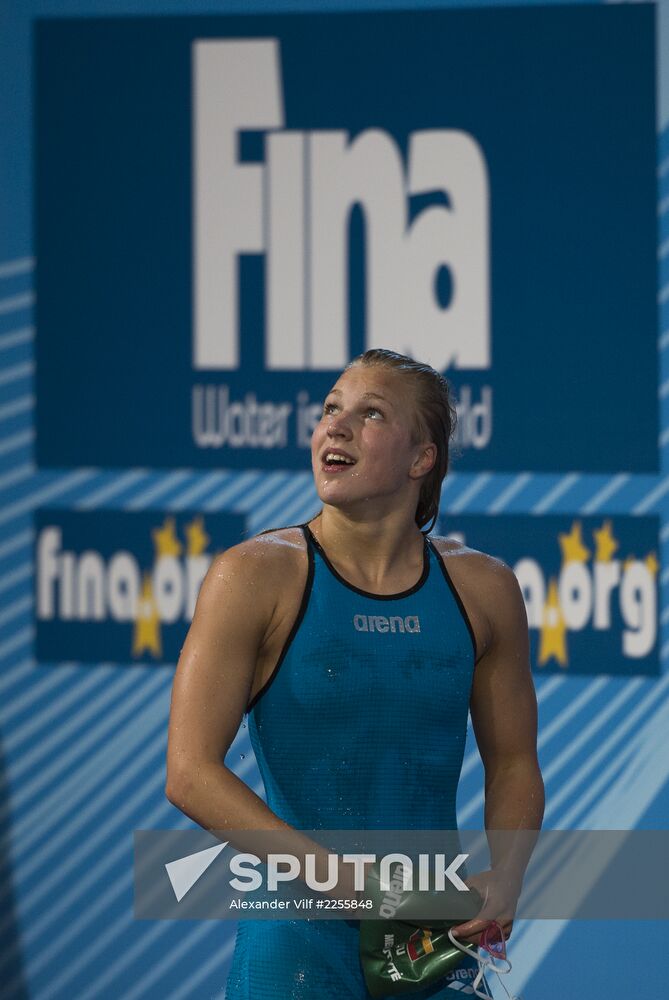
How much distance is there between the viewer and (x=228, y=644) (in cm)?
188

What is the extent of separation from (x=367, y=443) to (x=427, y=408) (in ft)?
0.49

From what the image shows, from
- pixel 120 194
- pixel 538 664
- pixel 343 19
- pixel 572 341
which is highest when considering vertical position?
pixel 343 19

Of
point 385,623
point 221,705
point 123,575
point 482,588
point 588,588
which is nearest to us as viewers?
point 221,705

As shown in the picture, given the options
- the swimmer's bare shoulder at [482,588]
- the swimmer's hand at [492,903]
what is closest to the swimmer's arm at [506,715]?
the swimmer's bare shoulder at [482,588]

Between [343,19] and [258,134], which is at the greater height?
[343,19]

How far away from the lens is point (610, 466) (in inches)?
144

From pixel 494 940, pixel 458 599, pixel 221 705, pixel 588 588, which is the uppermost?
pixel 458 599

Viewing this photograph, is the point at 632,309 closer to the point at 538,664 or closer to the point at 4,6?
the point at 538,664

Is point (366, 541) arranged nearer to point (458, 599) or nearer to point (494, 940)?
point (458, 599)

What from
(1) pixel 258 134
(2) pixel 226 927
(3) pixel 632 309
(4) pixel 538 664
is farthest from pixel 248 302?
(2) pixel 226 927

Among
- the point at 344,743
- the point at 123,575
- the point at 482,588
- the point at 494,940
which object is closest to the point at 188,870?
the point at 344,743

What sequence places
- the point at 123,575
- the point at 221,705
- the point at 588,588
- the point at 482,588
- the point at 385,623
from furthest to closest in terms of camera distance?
the point at 123,575, the point at 588,588, the point at 482,588, the point at 385,623, the point at 221,705

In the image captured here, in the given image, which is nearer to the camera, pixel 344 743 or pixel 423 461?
pixel 344 743

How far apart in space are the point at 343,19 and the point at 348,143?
359mm
